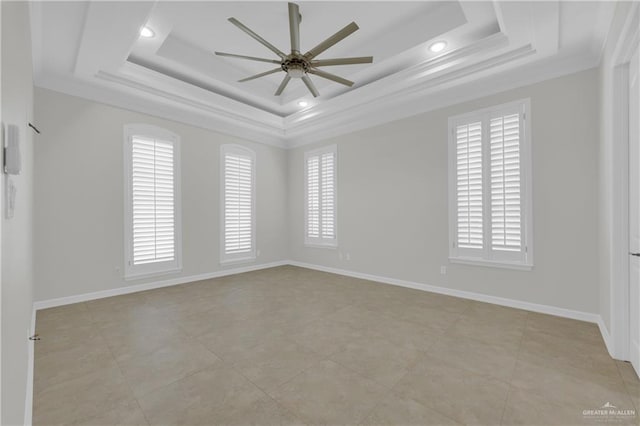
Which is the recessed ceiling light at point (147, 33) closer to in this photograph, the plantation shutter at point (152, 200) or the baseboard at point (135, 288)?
the plantation shutter at point (152, 200)

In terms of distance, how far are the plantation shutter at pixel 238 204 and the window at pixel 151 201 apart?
0.98 meters

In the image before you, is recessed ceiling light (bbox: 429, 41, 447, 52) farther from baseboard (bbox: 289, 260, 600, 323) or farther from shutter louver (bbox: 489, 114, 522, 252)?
baseboard (bbox: 289, 260, 600, 323)

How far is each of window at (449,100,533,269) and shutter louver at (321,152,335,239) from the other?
2450 millimetres

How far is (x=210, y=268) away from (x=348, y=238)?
278 cm

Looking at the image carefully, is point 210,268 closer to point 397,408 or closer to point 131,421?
point 131,421

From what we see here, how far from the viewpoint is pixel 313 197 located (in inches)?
253

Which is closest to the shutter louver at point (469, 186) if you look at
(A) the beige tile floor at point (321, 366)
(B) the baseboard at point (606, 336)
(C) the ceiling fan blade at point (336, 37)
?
(A) the beige tile floor at point (321, 366)

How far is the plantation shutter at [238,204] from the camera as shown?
5770 mm

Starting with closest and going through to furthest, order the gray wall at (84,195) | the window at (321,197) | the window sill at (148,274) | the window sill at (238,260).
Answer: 1. the gray wall at (84,195)
2. the window sill at (148,274)
3. the window sill at (238,260)
4. the window at (321,197)

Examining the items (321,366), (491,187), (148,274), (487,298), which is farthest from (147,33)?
(487,298)

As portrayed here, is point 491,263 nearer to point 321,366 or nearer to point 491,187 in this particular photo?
point 491,187

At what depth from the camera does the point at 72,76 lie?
379 cm

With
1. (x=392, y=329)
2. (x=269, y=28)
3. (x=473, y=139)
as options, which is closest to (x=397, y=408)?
(x=392, y=329)

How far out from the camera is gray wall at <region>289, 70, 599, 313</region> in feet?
11.0
